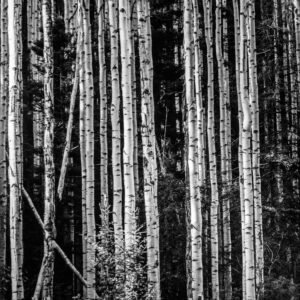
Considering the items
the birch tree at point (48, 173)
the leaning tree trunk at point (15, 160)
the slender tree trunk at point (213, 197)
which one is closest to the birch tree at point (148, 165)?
the birch tree at point (48, 173)

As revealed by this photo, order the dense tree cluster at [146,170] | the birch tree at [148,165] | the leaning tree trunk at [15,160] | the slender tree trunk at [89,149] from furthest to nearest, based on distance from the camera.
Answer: the slender tree trunk at [89,149] < the leaning tree trunk at [15,160] < the birch tree at [148,165] < the dense tree cluster at [146,170]

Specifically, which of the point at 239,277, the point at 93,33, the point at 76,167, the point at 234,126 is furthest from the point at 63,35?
the point at 239,277

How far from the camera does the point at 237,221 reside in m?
12.4

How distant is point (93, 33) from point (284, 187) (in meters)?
6.22

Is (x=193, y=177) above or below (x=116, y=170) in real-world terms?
below

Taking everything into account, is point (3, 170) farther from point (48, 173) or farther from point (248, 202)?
point (248, 202)

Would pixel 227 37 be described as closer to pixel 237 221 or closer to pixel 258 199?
pixel 237 221

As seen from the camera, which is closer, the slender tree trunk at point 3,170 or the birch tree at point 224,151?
the slender tree trunk at point 3,170

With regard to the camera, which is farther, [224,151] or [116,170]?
[224,151]

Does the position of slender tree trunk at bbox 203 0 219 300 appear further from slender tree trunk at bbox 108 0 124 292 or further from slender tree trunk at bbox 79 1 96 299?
slender tree trunk at bbox 108 0 124 292

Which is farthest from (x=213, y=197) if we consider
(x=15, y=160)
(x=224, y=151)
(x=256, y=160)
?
(x=15, y=160)

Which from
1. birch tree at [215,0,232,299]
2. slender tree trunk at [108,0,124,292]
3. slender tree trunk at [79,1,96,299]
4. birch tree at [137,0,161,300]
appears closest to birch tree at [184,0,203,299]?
birch tree at [137,0,161,300]

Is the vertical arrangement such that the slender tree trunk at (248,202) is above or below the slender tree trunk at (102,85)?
below

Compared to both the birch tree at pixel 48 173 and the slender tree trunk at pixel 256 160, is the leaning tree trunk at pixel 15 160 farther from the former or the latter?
the slender tree trunk at pixel 256 160
